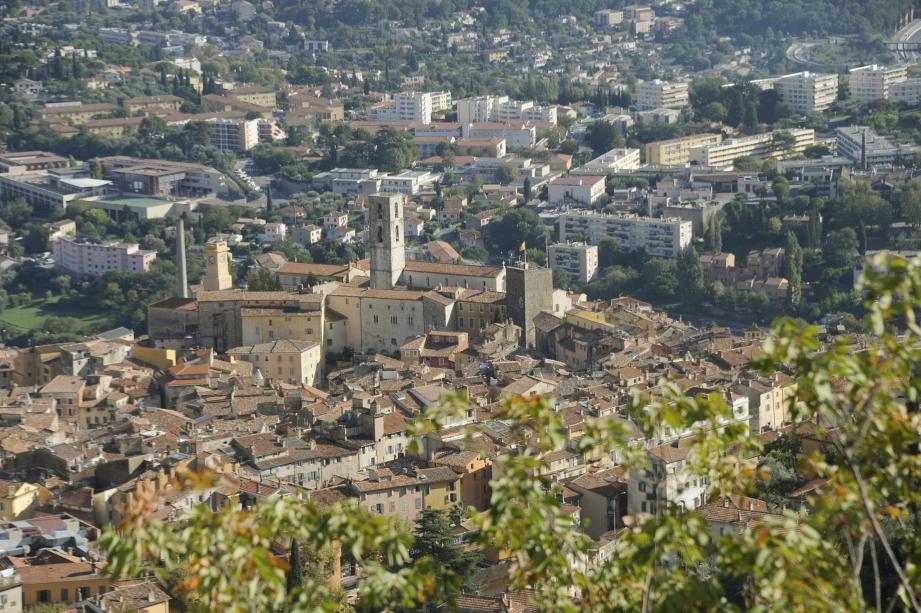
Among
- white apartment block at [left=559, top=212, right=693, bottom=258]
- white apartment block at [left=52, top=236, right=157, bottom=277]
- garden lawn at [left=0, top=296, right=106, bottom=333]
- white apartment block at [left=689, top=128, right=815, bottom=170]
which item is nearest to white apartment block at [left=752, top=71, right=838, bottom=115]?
white apartment block at [left=689, top=128, right=815, bottom=170]

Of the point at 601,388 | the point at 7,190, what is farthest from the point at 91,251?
the point at 601,388

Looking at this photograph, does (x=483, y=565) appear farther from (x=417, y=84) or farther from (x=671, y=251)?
(x=417, y=84)

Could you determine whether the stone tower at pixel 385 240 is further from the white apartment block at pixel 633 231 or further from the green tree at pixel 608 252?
the white apartment block at pixel 633 231

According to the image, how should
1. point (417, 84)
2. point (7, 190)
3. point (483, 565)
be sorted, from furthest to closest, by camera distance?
point (417, 84), point (7, 190), point (483, 565)

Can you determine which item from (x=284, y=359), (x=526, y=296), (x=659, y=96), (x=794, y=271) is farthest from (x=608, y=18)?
(x=284, y=359)

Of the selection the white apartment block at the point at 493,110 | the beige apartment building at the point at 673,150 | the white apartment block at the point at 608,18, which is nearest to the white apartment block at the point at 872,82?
the beige apartment building at the point at 673,150

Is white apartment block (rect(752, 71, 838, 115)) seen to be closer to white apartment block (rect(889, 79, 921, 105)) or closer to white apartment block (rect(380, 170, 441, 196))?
white apartment block (rect(889, 79, 921, 105))
